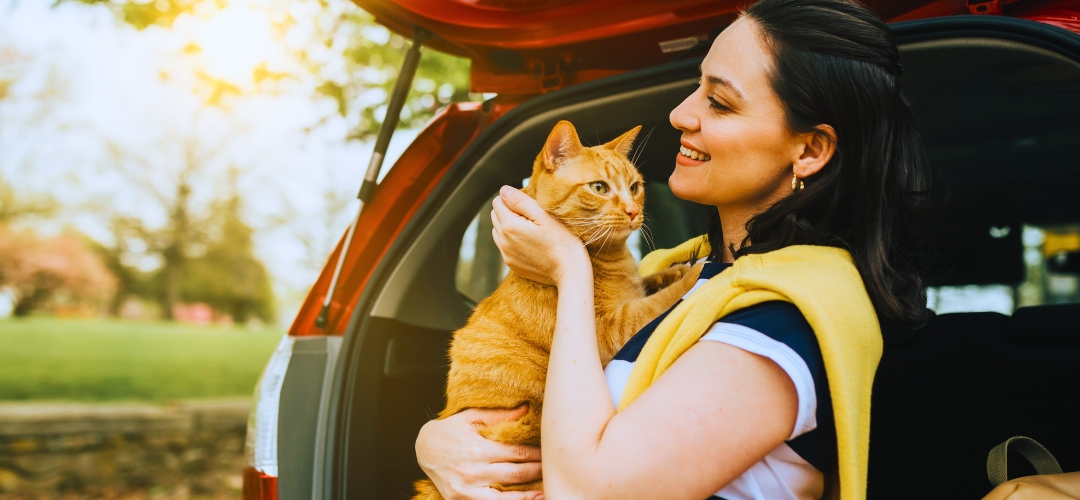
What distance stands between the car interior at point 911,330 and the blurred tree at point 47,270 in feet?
31.5

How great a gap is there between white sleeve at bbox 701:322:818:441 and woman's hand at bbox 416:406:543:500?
22.6 inches

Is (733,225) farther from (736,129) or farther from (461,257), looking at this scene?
(461,257)

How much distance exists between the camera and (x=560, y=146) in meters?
1.65

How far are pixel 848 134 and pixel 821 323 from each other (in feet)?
1.52

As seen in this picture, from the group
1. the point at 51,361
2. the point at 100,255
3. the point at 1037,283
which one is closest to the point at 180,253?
the point at 100,255

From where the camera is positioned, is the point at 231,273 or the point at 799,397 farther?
the point at 231,273

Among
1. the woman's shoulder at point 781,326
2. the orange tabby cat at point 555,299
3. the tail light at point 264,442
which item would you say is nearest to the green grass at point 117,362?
the tail light at point 264,442

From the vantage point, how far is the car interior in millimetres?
1521

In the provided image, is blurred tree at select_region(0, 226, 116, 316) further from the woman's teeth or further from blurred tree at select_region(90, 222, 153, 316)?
the woman's teeth

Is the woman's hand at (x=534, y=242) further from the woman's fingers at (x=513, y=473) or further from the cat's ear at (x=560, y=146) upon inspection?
the woman's fingers at (x=513, y=473)

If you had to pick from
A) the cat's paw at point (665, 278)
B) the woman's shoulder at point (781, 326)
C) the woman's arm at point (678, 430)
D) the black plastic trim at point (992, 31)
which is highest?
the black plastic trim at point (992, 31)

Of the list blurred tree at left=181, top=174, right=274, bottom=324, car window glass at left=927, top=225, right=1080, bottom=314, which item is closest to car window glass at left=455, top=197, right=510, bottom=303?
car window glass at left=927, top=225, right=1080, bottom=314

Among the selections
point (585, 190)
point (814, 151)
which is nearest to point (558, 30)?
point (585, 190)

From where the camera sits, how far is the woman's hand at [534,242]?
1312 millimetres
